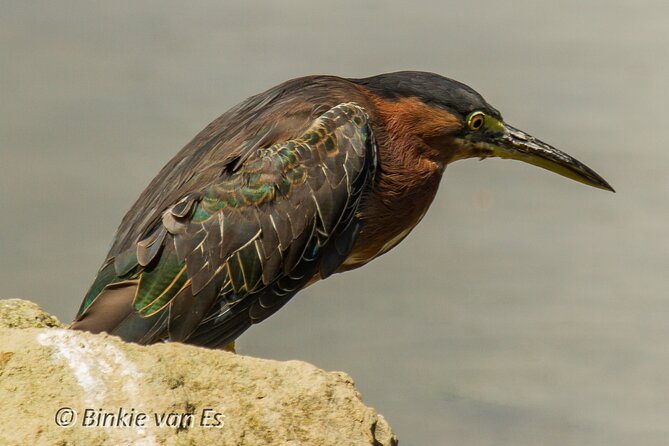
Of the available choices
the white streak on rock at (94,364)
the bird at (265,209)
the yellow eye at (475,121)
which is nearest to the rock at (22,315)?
the bird at (265,209)

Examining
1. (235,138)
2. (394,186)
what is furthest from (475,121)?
(235,138)

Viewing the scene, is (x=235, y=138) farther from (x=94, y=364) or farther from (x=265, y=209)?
(x=94, y=364)

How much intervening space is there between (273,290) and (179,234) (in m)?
0.74

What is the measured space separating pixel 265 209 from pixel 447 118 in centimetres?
175

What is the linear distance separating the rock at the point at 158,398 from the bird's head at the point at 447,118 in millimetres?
3470

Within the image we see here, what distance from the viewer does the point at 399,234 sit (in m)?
8.12

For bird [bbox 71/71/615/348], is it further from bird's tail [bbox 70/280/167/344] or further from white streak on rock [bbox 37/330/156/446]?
white streak on rock [bbox 37/330/156/446]

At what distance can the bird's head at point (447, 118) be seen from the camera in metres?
8.10

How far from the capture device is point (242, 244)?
7.23 m

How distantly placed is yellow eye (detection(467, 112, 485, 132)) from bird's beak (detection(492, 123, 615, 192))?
8.3 inches

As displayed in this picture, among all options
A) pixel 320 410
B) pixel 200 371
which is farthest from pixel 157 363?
pixel 320 410

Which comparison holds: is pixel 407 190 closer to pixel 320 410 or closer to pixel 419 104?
pixel 419 104

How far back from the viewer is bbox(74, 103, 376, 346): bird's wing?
7.07m

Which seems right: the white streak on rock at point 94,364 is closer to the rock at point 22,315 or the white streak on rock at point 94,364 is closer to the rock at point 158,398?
the rock at point 158,398
